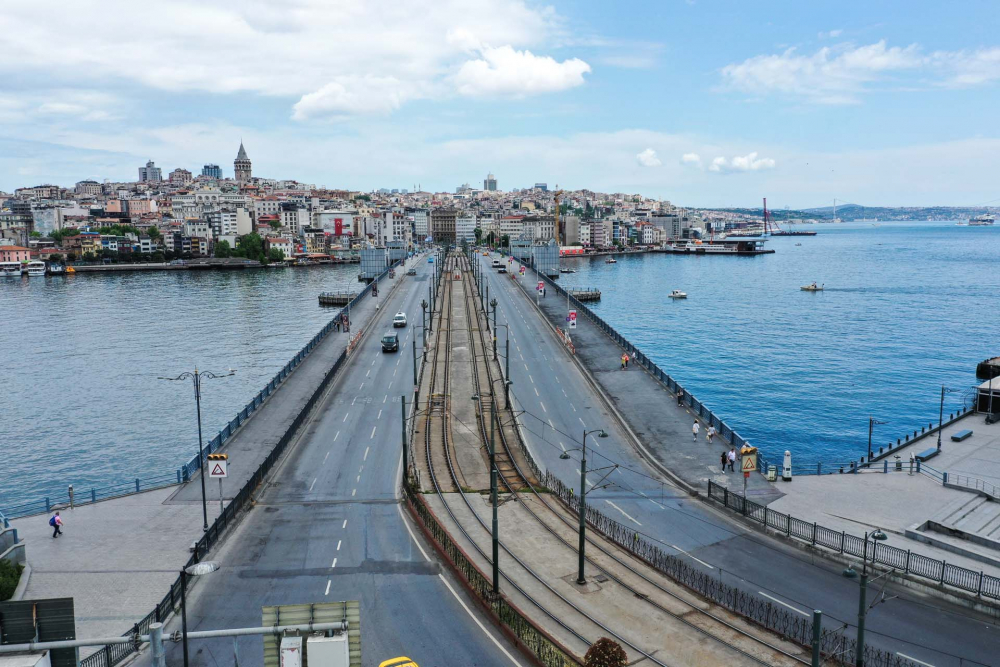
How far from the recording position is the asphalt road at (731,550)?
22.2 metres

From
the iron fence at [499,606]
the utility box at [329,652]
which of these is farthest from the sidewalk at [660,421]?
the utility box at [329,652]

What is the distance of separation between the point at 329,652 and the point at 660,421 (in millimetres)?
34737

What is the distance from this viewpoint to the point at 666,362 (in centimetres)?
8288

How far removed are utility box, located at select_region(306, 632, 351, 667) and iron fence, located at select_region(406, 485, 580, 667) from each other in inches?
368

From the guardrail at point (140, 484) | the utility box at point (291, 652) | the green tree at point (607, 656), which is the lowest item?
the guardrail at point (140, 484)

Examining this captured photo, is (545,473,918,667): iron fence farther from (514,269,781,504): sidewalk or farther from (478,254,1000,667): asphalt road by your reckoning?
(514,269,781,504): sidewalk

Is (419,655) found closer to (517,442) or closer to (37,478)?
(517,442)

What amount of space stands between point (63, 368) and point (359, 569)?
214ft

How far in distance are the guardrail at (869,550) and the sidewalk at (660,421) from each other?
7.05ft

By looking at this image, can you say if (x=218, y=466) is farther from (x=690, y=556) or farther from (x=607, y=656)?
(x=607, y=656)

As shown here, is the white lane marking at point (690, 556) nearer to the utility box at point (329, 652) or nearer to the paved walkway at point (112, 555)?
the utility box at point (329, 652)

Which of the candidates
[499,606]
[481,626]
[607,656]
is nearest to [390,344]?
[499,606]

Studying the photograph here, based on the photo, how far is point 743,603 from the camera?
78.7 feet

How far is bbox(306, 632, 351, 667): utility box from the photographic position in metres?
12.9
